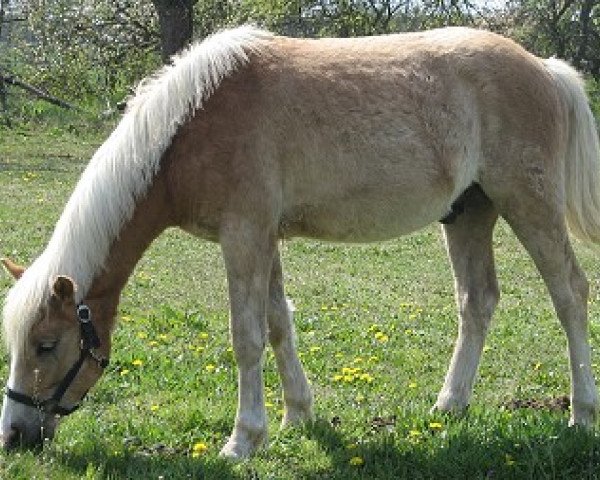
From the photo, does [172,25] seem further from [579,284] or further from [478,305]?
[579,284]

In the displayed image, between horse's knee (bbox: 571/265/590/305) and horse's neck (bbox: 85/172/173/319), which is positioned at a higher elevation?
horse's neck (bbox: 85/172/173/319)

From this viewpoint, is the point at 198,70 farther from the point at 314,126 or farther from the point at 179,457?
the point at 179,457

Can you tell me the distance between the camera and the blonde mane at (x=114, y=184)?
4.80 m

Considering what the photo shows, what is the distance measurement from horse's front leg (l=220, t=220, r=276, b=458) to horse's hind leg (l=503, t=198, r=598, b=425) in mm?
1537

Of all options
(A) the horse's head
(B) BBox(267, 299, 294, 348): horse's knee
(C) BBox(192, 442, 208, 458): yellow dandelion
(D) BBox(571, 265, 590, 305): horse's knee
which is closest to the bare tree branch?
(B) BBox(267, 299, 294, 348): horse's knee

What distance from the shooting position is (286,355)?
18.5 feet

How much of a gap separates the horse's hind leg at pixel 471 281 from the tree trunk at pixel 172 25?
17.3 meters

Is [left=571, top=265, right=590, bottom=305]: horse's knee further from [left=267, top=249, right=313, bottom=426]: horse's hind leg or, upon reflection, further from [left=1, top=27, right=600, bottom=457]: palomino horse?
[left=267, top=249, right=313, bottom=426]: horse's hind leg

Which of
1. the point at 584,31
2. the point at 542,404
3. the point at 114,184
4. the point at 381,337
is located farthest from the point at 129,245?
the point at 584,31

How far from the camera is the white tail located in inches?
230

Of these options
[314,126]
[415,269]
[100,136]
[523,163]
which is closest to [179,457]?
[314,126]

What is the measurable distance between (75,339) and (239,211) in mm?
1057

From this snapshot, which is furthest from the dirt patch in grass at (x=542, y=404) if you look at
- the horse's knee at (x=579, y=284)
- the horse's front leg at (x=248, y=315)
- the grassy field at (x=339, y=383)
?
the horse's front leg at (x=248, y=315)

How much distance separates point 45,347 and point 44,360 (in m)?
0.07
